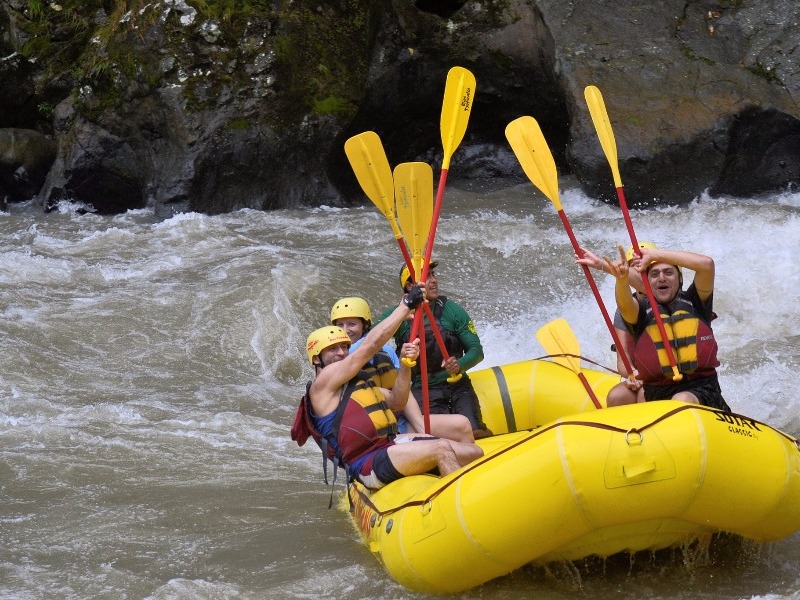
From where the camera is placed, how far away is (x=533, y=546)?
3.46 meters

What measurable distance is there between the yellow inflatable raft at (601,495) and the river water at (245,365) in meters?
0.21

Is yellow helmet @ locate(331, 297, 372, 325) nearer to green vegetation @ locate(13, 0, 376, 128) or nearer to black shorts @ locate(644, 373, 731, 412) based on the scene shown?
black shorts @ locate(644, 373, 731, 412)

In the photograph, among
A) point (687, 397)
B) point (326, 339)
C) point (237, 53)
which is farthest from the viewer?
point (237, 53)

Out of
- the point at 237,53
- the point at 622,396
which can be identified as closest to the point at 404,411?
the point at 622,396

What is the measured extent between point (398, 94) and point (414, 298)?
687 centimetres

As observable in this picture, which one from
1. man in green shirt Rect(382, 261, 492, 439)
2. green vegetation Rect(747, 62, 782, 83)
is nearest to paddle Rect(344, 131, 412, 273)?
man in green shirt Rect(382, 261, 492, 439)

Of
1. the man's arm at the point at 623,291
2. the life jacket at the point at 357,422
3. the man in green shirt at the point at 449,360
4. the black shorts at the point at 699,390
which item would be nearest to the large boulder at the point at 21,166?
the man in green shirt at the point at 449,360

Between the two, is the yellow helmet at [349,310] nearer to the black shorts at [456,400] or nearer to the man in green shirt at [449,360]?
the man in green shirt at [449,360]

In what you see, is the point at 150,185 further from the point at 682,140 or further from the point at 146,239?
the point at 682,140

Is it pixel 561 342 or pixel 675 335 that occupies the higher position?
pixel 675 335

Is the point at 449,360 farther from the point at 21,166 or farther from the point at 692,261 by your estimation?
the point at 21,166

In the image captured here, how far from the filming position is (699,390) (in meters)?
4.19

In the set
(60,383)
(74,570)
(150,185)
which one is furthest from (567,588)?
(150,185)

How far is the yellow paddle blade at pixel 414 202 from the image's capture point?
4.95m
